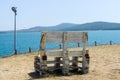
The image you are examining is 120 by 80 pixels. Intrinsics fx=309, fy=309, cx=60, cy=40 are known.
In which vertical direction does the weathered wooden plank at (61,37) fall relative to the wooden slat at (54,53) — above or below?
above

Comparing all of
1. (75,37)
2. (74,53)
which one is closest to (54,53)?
(74,53)

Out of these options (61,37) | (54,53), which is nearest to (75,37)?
(61,37)

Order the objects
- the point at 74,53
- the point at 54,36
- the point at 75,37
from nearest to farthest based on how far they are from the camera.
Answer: the point at 54,36
the point at 75,37
the point at 74,53

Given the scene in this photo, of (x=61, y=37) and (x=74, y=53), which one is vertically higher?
(x=61, y=37)

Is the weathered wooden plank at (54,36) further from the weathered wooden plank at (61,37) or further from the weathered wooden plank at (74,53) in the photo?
the weathered wooden plank at (74,53)

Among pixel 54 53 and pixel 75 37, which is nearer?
pixel 54 53

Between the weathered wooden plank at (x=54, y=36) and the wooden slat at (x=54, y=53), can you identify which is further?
the wooden slat at (x=54, y=53)

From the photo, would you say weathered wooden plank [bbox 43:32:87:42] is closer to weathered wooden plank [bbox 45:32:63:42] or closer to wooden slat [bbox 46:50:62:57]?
weathered wooden plank [bbox 45:32:63:42]

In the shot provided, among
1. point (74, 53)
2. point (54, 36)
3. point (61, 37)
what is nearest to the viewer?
point (54, 36)

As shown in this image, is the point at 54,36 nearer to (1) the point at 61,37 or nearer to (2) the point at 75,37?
(1) the point at 61,37

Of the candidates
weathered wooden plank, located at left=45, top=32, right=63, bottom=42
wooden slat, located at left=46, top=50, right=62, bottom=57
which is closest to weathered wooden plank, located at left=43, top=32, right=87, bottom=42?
weathered wooden plank, located at left=45, top=32, right=63, bottom=42

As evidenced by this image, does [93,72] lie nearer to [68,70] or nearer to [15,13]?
[68,70]

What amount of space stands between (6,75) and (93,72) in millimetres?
5061

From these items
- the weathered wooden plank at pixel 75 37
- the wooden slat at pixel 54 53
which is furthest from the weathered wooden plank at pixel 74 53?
the weathered wooden plank at pixel 75 37
